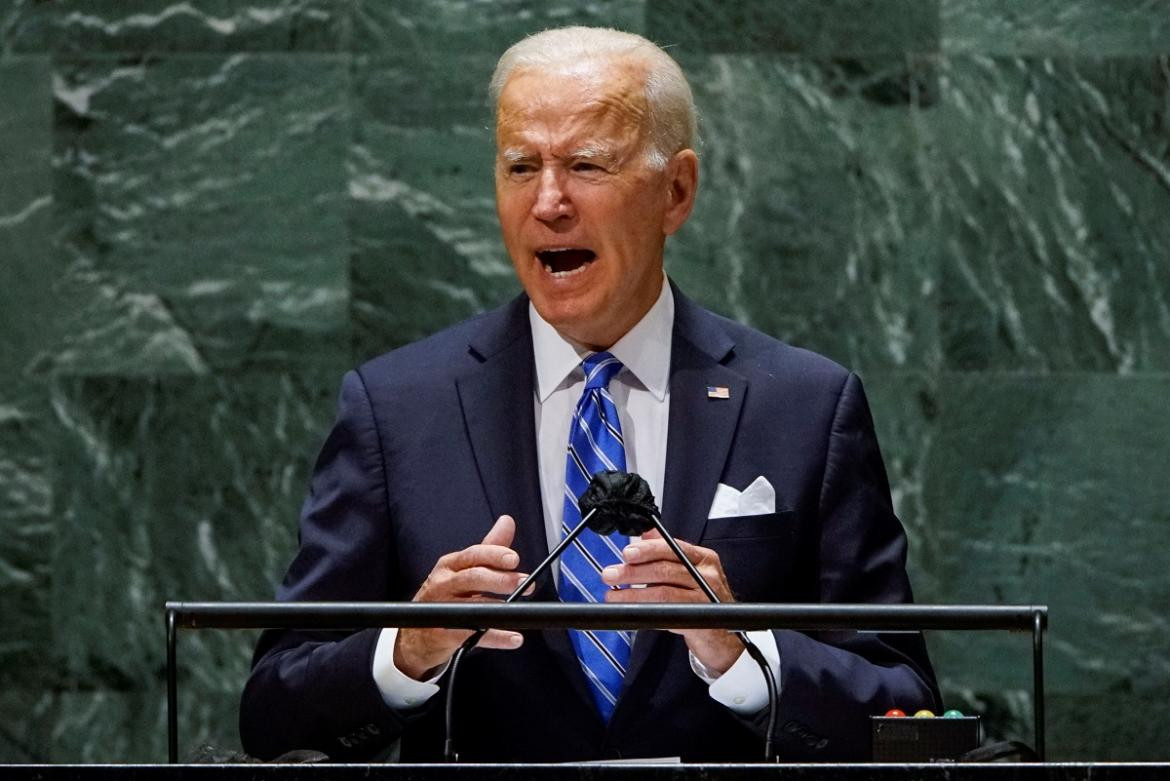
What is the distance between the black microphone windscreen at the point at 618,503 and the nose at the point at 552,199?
887mm

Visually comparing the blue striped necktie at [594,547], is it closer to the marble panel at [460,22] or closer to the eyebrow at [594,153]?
the eyebrow at [594,153]

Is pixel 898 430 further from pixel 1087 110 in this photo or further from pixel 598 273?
pixel 598 273

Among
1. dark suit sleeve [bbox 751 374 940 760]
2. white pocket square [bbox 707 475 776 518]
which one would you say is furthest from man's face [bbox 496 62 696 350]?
dark suit sleeve [bbox 751 374 940 760]

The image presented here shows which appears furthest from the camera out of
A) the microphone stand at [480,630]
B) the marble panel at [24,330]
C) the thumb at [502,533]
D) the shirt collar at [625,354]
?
the marble panel at [24,330]

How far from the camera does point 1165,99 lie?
16.8 feet

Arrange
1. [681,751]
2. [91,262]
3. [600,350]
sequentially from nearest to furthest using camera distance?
1. [681,751]
2. [600,350]
3. [91,262]

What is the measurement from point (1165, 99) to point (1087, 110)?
0.21m

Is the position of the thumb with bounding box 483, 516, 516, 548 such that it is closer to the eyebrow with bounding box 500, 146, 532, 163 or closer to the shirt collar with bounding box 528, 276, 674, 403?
the shirt collar with bounding box 528, 276, 674, 403

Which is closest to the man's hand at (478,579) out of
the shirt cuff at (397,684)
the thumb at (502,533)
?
the thumb at (502,533)

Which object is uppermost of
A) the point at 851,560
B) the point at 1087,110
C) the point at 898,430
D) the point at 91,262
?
the point at 1087,110

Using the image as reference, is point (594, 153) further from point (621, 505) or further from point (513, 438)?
point (621, 505)

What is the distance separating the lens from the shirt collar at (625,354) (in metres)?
3.40

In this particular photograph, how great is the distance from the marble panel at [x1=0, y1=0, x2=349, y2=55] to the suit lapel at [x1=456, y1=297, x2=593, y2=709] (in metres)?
1.88

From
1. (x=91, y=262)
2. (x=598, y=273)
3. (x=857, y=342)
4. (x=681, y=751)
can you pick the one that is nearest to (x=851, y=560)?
(x=681, y=751)
